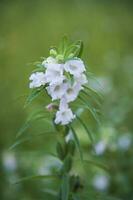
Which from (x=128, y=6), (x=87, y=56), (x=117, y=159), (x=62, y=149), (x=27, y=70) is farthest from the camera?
(x=128, y=6)

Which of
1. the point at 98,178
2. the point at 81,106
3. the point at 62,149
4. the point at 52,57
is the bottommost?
the point at 98,178

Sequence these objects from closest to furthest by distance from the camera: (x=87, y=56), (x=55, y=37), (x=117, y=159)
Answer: (x=117, y=159) < (x=87, y=56) < (x=55, y=37)

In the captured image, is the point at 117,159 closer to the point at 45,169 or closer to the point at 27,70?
the point at 45,169

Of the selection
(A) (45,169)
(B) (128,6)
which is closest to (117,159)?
(A) (45,169)

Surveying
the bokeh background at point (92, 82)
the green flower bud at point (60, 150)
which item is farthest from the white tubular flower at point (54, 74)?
the green flower bud at point (60, 150)

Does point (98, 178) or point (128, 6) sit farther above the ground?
point (128, 6)

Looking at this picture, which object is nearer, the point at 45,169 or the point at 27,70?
the point at 45,169

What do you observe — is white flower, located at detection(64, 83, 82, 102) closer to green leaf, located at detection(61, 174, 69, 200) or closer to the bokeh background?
the bokeh background
